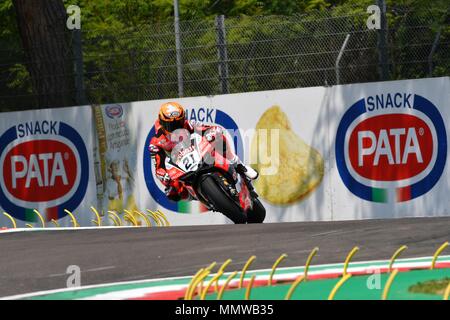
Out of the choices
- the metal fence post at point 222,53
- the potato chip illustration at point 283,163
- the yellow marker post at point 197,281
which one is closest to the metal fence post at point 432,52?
the potato chip illustration at point 283,163

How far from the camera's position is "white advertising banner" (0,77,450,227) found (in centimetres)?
1634

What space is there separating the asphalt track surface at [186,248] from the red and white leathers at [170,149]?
100cm

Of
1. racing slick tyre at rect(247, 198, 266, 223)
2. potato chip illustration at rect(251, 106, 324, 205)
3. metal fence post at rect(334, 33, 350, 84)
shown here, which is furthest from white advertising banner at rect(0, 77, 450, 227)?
racing slick tyre at rect(247, 198, 266, 223)

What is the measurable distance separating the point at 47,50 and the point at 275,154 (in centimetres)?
515

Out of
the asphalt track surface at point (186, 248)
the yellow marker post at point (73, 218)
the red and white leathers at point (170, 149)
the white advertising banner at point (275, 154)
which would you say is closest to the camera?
the asphalt track surface at point (186, 248)

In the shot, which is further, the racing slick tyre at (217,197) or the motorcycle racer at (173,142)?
the motorcycle racer at (173,142)

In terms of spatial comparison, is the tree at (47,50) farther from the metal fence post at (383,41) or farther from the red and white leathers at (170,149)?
the metal fence post at (383,41)

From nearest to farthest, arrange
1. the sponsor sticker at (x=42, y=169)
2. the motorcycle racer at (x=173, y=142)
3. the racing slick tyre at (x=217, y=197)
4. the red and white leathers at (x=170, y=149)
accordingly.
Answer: the racing slick tyre at (x=217, y=197), the motorcycle racer at (x=173, y=142), the red and white leathers at (x=170, y=149), the sponsor sticker at (x=42, y=169)

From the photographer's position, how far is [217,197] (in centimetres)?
1555

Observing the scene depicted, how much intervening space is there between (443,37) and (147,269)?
7185 mm

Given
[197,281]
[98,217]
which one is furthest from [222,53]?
[197,281]

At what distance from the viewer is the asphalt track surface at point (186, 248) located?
10.8 m

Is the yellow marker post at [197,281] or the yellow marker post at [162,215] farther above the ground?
the yellow marker post at [197,281]

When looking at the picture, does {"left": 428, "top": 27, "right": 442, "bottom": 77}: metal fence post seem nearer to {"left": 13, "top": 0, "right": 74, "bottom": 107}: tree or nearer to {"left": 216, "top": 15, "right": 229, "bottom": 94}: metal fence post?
{"left": 216, "top": 15, "right": 229, "bottom": 94}: metal fence post
